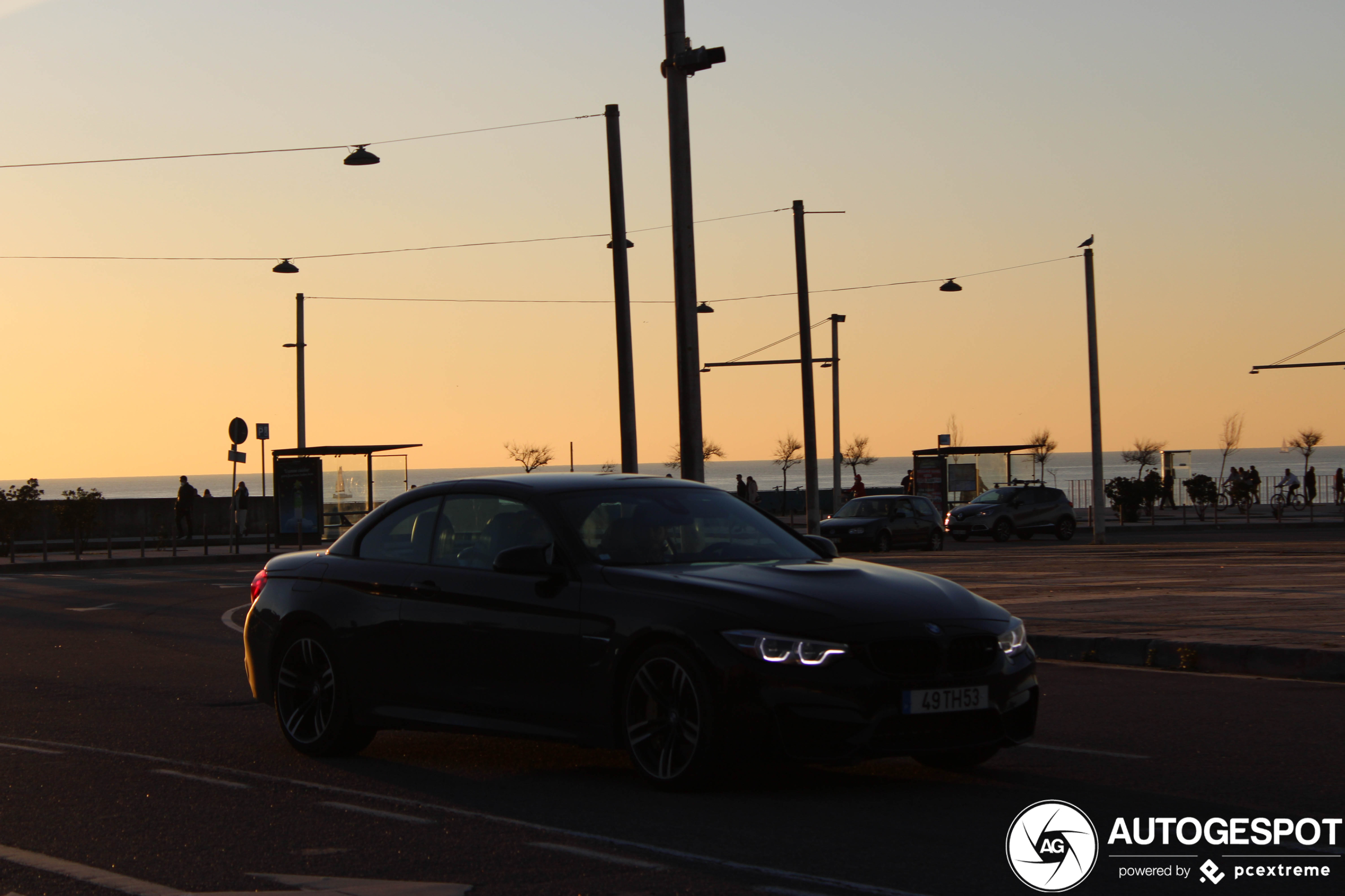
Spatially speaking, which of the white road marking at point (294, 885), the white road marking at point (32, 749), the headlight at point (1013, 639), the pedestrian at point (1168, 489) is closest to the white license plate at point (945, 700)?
the headlight at point (1013, 639)

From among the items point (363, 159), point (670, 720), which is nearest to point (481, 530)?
point (670, 720)

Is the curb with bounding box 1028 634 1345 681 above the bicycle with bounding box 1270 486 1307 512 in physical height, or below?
below

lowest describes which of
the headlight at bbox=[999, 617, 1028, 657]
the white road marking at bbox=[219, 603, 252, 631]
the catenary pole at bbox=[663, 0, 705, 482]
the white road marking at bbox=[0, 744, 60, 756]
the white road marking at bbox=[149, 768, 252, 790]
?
the white road marking at bbox=[149, 768, 252, 790]

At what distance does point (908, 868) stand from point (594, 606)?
2.31 meters

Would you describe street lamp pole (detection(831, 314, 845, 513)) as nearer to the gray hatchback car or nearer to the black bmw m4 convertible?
the gray hatchback car

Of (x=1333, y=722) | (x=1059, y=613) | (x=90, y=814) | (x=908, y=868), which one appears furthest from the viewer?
(x=1059, y=613)

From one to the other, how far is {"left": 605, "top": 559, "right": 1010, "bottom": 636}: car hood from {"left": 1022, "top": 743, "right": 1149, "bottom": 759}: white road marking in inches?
45.0

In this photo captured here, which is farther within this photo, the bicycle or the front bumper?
the bicycle

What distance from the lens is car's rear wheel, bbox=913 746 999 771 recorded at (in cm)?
747

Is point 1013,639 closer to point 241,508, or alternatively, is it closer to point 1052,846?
point 1052,846

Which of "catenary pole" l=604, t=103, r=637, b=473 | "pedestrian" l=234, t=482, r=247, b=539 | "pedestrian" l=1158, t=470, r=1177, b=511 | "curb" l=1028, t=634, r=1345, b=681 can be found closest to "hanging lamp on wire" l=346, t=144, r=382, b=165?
"catenary pole" l=604, t=103, r=637, b=473

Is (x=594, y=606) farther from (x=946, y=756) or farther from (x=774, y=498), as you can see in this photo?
(x=774, y=498)

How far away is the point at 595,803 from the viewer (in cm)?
698

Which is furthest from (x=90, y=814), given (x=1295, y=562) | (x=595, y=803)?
(x=1295, y=562)
